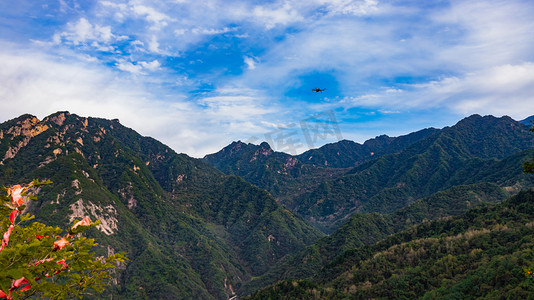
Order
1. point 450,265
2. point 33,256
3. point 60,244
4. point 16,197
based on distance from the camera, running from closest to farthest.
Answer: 1. point 16,197
2. point 33,256
3. point 60,244
4. point 450,265

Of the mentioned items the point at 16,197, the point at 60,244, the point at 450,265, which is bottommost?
Result: the point at 450,265

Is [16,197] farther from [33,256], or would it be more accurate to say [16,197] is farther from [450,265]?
[450,265]

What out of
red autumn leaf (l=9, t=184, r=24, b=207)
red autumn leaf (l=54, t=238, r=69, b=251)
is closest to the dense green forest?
red autumn leaf (l=54, t=238, r=69, b=251)

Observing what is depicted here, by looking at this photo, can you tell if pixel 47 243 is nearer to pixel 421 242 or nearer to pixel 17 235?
pixel 17 235

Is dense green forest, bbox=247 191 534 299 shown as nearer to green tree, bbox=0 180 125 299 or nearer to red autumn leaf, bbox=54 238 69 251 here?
green tree, bbox=0 180 125 299

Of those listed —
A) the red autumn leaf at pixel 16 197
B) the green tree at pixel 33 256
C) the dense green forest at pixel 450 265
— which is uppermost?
the red autumn leaf at pixel 16 197

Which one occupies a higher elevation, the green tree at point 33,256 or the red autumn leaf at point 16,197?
the red autumn leaf at point 16,197

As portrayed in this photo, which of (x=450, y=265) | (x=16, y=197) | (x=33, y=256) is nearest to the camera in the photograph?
(x=16, y=197)

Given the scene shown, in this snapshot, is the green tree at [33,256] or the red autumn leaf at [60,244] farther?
the red autumn leaf at [60,244]

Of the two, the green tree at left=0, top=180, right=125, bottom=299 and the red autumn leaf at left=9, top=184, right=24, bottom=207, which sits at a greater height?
the red autumn leaf at left=9, top=184, right=24, bottom=207

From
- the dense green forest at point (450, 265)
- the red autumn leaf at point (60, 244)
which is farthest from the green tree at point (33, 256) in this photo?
the dense green forest at point (450, 265)

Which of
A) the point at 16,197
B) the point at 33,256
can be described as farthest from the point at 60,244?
the point at 16,197

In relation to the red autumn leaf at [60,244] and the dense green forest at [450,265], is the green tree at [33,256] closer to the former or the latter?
the red autumn leaf at [60,244]
